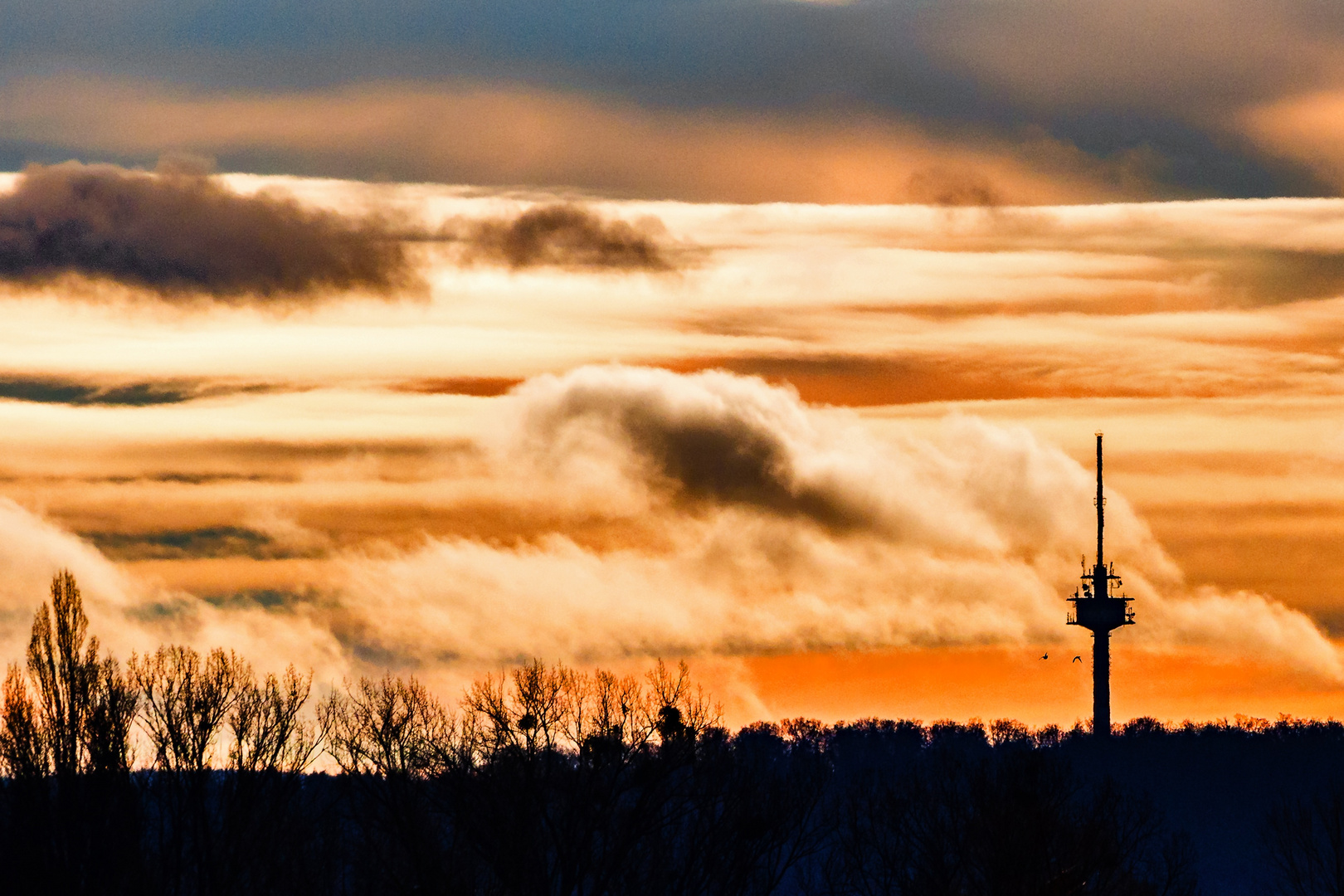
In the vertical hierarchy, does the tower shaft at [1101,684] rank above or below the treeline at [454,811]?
above

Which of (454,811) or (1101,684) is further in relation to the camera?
(1101,684)

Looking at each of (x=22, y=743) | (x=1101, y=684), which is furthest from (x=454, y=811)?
(x=1101, y=684)

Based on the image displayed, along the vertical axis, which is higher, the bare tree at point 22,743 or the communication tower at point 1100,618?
the communication tower at point 1100,618

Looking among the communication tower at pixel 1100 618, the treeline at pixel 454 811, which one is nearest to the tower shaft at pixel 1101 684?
the communication tower at pixel 1100 618

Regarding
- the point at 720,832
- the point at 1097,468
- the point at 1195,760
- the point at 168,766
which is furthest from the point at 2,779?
the point at 1195,760

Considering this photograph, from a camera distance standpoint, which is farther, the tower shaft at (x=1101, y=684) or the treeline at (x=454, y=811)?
the tower shaft at (x=1101, y=684)

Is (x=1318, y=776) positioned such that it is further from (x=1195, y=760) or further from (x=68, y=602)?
(x=68, y=602)

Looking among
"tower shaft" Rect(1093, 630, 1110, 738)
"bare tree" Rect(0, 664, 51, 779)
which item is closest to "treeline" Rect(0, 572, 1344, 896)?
"bare tree" Rect(0, 664, 51, 779)

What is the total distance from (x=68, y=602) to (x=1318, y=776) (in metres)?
143

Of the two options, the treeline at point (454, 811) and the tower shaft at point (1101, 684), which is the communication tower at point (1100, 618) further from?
the treeline at point (454, 811)

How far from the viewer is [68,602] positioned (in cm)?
6612

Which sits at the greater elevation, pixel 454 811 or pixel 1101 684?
pixel 1101 684

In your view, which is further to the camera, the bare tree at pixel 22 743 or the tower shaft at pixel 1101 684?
the tower shaft at pixel 1101 684

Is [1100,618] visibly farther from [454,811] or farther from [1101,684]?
[454,811]
